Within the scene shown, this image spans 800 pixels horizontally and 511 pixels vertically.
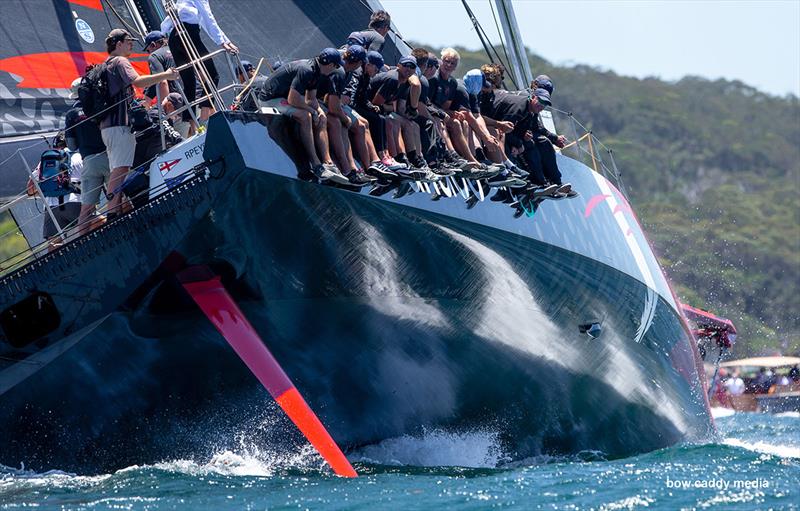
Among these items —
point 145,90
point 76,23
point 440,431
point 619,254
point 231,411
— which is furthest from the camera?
point 76,23

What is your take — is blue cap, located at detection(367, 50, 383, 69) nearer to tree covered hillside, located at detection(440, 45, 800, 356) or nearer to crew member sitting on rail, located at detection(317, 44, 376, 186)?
crew member sitting on rail, located at detection(317, 44, 376, 186)

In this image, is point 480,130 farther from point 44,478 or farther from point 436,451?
point 44,478

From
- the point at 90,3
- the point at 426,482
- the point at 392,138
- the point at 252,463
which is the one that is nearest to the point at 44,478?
the point at 252,463

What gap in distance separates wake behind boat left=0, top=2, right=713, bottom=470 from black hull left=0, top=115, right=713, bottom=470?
0.01 metres

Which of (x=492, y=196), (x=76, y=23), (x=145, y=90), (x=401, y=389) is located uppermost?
(x=76, y=23)

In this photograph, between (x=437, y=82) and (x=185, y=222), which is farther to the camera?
(x=437, y=82)

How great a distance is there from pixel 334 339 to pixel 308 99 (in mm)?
1770

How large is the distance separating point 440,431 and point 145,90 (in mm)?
3833

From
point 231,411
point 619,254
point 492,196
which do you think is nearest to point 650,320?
point 619,254

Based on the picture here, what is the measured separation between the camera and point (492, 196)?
36.9 feet

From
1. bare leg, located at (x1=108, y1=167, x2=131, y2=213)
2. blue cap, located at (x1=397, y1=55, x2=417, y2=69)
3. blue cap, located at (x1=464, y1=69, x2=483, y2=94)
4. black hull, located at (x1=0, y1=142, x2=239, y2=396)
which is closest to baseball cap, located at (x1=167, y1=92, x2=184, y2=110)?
bare leg, located at (x1=108, y1=167, x2=131, y2=213)

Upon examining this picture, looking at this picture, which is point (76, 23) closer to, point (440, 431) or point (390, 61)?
point (390, 61)

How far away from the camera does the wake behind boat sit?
962 centimetres

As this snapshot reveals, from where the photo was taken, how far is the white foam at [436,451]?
10891mm
